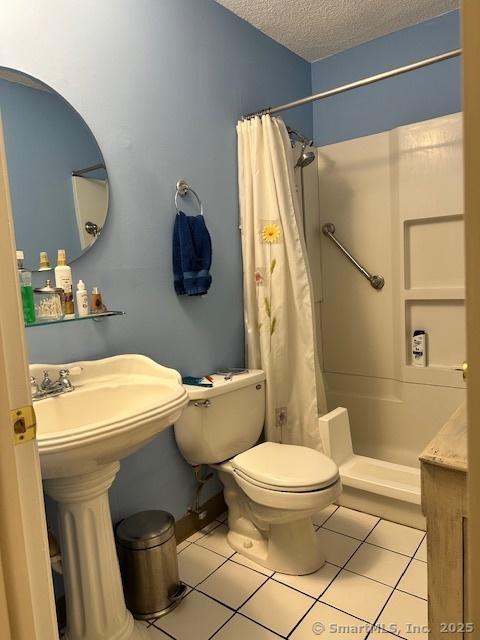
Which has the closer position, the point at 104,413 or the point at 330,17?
the point at 104,413

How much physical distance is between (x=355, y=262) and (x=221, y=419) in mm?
1271

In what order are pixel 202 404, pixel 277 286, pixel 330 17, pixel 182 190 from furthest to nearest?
pixel 330 17
pixel 277 286
pixel 182 190
pixel 202 404

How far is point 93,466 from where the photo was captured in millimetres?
1147

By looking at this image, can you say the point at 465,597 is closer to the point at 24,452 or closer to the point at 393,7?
the point at 24,452

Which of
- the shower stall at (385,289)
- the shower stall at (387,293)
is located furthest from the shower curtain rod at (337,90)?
the shower stall at (387,293)

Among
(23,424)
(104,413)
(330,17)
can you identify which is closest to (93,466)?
(104,413)

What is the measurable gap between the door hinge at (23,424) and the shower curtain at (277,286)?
57.7 inches

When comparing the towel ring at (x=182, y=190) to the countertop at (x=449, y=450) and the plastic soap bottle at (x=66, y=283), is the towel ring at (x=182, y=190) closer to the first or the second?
the plastic soap bottle at (x=66, y=283)

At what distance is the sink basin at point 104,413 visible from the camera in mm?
1040

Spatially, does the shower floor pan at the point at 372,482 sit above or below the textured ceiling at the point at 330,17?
below

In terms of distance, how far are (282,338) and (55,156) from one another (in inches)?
48.5

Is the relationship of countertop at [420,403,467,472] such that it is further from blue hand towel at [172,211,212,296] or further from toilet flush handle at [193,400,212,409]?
blue hand towel at [172,211,212,296]

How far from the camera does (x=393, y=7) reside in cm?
219

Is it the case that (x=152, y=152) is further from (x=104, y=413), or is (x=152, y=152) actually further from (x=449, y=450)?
(x=449, y=450)
